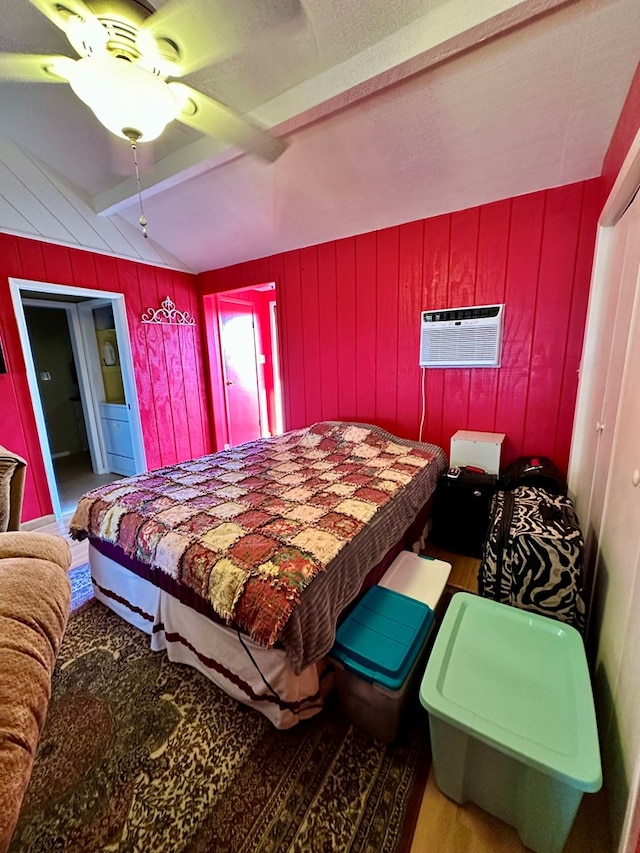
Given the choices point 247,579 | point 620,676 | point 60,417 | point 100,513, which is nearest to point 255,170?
point 100,513

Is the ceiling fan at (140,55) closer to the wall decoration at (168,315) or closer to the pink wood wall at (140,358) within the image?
the pink wood wall at (140,358)

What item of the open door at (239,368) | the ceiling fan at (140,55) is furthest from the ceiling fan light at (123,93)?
the open door at (239,368)

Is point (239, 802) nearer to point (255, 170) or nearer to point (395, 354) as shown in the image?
point (395, 354)

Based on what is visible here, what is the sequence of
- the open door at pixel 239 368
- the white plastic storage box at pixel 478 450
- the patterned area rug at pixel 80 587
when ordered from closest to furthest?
the patterned area rug at pixel 80 587
the white plastic storage box at pixel 478 450
the open door at pixel 239 368

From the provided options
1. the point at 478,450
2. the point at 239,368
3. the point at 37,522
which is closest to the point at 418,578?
the point at 478,450

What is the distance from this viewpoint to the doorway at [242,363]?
4.23 meters

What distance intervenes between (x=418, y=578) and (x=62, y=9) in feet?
7.98

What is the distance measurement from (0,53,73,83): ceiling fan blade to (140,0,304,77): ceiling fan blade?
40 cm

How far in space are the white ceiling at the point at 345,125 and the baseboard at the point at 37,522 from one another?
2336 mm

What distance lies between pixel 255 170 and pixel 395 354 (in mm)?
1724

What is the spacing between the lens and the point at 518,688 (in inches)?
40.8

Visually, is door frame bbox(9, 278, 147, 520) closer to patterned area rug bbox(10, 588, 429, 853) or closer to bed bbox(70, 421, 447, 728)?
bed bbox(70, 421, 447, 728)

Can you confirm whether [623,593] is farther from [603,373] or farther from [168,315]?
[168,315]

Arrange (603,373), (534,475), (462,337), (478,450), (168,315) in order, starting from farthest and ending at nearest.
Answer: (168,315) < (462,337) < (478,450) < (534,475) < (603,373)
